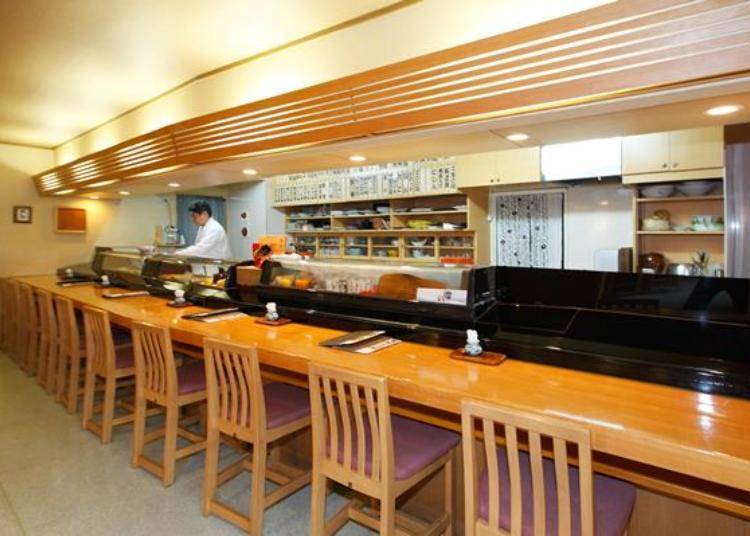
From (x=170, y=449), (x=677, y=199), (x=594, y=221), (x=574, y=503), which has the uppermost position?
(x=677, y=199)

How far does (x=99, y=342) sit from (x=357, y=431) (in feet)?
7.17

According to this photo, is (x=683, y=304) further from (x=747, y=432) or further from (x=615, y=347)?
(x=747, y=432)

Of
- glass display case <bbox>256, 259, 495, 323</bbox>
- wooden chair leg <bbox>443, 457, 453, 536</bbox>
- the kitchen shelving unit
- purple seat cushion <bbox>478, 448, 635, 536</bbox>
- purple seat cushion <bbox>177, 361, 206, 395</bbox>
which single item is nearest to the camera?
purple seat cushion <bbox>478, 448, 635, 536</bbox>

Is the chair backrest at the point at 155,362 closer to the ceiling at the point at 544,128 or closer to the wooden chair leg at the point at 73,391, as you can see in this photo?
the wooden chair leg at the point at 73,391

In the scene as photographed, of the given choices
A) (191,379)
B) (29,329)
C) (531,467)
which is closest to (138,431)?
(191,379)

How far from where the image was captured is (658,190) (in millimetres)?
3699

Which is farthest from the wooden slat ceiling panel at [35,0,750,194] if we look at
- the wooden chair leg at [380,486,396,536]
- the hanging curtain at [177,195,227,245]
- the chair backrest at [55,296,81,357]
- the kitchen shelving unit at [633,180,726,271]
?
the hanging curtain at [177,195,227,245]

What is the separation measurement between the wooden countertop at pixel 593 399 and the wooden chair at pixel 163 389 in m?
0.47

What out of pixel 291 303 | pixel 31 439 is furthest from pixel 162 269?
pixel 291 303

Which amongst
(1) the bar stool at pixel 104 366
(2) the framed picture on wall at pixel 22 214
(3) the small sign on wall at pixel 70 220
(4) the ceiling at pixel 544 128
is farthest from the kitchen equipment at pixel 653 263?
(2) the framed picture on wall at pixel 22 214

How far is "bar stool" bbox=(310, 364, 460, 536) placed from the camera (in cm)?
150

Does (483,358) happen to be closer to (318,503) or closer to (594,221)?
(318,503)

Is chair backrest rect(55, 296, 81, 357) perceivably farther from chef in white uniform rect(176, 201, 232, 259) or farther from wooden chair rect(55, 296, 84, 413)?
chef in white uniform rect(176, 201, 232, 259)

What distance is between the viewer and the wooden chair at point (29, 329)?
162 inches
